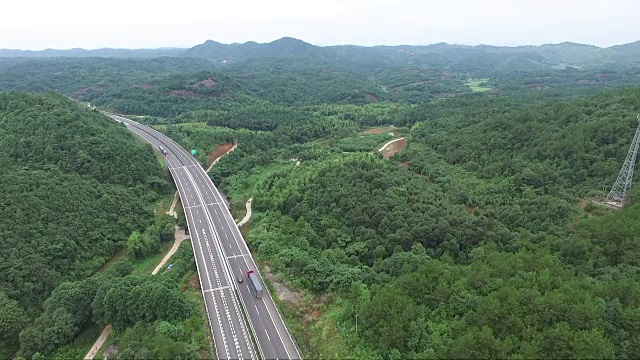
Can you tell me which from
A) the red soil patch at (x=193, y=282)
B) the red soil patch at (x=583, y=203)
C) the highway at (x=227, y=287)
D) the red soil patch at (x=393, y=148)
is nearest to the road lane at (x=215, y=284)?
the highway at (x=227, y=287)

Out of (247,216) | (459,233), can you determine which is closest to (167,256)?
(247,216)

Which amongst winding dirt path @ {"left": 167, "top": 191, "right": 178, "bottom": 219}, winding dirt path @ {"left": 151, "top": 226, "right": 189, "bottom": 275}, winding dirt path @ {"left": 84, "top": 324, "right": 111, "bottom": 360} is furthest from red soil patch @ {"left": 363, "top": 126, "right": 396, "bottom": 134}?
winding dirt path @ {"left": 84, "top": 324, "right": 111, "bottom": 360}

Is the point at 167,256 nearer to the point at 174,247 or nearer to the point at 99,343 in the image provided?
the point at 174,247

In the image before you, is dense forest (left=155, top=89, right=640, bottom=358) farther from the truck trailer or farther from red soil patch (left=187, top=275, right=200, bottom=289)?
red soil patch (left=187, top=275, right=200, bottom=289)

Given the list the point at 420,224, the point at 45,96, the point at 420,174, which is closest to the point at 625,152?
the point at 420,174

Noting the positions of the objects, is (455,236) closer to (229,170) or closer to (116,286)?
(116,286)

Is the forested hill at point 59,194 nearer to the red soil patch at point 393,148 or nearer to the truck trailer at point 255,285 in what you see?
the truck trailer at point 255,285
